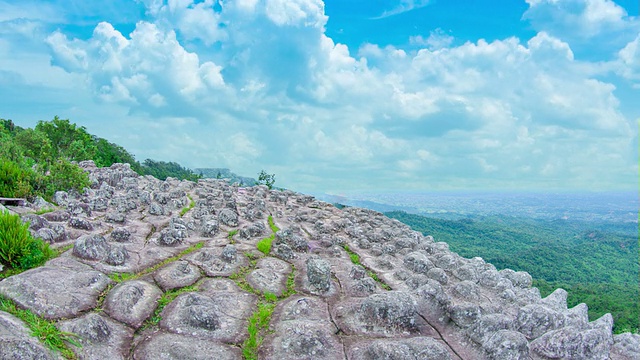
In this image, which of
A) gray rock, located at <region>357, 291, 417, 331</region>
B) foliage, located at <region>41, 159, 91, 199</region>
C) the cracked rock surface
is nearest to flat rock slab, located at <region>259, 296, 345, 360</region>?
the cracked rock surface

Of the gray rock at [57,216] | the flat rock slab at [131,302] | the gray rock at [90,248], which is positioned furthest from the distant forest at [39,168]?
the flat rock slab at [131,302]

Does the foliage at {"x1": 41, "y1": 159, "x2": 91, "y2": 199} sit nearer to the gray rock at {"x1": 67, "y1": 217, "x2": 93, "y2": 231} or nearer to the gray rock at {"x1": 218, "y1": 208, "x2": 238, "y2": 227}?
the gray rock at {"x1": 67, "y1": 217, "x2": 93, "y2": 231}

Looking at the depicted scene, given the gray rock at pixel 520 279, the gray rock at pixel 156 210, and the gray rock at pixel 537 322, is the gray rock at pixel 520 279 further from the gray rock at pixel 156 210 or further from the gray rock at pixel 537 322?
the gray rock at pixel 156 210

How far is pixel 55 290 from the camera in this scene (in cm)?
1137

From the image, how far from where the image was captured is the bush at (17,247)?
41.2 ft

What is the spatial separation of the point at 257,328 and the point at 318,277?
3.30m

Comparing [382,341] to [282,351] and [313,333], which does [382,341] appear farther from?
[282,351]

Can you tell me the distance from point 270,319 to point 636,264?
151 m

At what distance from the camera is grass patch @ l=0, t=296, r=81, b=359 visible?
9.34 metres

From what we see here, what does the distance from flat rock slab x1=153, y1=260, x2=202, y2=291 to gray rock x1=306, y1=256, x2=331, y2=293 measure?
147 inches

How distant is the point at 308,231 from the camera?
2303 cm

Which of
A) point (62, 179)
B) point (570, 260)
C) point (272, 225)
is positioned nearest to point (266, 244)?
point (272, 225)

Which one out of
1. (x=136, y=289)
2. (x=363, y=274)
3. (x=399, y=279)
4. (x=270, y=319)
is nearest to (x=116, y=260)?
(x=136, y=289)

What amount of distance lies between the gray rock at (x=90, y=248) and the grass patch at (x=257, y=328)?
5638 millimetres
